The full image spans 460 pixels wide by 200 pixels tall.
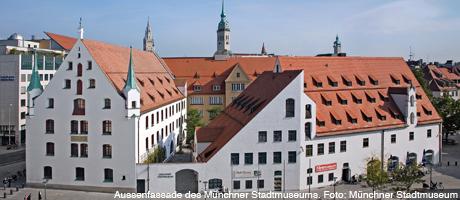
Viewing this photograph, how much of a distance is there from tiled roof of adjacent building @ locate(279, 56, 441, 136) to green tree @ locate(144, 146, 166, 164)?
19.2m

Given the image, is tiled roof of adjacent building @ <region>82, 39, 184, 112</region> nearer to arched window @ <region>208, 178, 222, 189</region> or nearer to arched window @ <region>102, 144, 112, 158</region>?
arched window @ <region>102, 144, 112, 158</region>

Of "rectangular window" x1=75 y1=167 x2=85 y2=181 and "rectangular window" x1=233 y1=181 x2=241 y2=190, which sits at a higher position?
"rectangular window" x1=75 y1=167 x2=85 y2=181

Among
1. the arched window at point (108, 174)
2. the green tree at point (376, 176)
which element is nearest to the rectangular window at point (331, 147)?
the green tree at point (376, 176)

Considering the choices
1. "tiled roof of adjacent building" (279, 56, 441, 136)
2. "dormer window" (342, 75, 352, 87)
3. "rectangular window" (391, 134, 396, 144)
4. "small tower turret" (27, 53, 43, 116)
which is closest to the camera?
"small tower turret" (27, 53, 43, 116)

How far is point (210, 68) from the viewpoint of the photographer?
317 ft

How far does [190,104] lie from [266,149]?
1670 inches

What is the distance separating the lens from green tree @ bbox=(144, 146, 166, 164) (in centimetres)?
5510

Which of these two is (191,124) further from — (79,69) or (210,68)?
(79,69)

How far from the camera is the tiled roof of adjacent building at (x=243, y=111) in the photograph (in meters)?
51.3

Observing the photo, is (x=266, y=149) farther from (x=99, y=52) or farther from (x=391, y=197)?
(x=99, y=52)

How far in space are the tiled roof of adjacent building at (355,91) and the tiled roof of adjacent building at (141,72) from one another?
17671mm

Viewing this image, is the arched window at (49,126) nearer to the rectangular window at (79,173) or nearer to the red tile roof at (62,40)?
the rectangular window at (79,173)

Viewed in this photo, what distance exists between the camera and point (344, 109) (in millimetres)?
57125

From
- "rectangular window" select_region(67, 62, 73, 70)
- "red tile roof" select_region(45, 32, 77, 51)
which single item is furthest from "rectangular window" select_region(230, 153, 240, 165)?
"red tile roof" select_region(45, 32, 77, 51)
